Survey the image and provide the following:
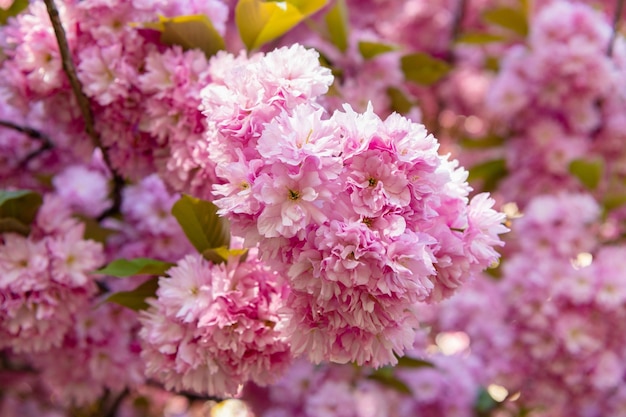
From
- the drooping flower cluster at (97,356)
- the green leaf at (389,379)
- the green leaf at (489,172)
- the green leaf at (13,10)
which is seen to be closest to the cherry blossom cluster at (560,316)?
the green leaf at (489,172)

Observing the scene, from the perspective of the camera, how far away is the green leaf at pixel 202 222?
3.38 ft

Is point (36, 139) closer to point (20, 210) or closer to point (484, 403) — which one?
point (20, 210)

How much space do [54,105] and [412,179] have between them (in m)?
0.73

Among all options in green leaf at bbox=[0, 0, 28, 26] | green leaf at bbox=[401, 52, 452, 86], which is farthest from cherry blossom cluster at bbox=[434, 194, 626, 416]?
green leaf at bbox=[0, 0, 28, 26]

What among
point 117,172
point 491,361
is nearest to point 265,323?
point 117,172

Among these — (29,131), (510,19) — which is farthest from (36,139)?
(510,19)

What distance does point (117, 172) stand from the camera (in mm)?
1303

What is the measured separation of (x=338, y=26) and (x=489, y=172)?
2.82 ft

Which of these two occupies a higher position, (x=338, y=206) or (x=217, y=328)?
(x=338, y=206)

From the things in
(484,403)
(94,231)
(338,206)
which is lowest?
(484,403)

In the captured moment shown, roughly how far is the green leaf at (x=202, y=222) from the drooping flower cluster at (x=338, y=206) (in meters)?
0.16

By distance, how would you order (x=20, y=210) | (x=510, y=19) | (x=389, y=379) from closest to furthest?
(x=20, y=210) < (x=389, y=379) < (x=510, y=19)

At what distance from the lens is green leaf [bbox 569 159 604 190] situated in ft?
6.03

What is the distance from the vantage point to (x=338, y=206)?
829mm
